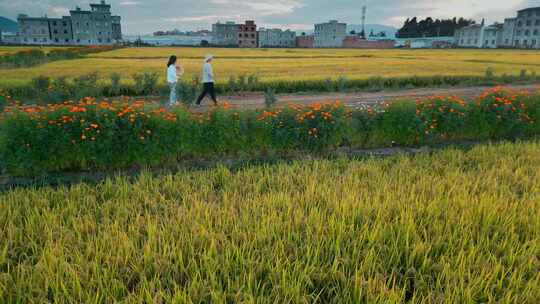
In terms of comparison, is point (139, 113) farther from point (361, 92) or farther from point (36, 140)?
point (361, 92)

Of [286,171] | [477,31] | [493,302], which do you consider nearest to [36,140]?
[286,171]

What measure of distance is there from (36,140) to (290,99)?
12.1 metres

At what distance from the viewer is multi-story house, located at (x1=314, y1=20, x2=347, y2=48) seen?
351 feet

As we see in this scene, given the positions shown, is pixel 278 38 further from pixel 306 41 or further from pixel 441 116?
pixel 441 116

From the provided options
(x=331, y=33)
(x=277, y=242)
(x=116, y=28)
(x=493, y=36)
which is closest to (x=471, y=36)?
(x=493, y=36)

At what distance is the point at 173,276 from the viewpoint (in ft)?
8.41

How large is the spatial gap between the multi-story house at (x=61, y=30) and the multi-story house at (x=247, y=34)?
43743mm

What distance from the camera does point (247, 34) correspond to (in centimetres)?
9931

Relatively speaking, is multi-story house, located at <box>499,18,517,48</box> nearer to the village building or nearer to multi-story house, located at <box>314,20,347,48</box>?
multi-story house, located at <box>314,20,347,48</box>

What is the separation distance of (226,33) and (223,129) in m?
106

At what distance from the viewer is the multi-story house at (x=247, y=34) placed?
9781cm

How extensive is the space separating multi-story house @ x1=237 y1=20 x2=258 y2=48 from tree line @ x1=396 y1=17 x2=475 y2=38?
59.9 m

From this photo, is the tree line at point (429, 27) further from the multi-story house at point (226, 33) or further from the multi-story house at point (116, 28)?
the multi-story house at point (116, 28)

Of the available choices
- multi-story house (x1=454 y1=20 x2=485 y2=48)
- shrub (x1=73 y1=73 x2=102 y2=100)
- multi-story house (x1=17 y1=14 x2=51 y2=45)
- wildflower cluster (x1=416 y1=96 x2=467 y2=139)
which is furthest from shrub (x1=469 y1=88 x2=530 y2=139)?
multi-story house (x1=454 y1=20 x2=485 y2=48)
